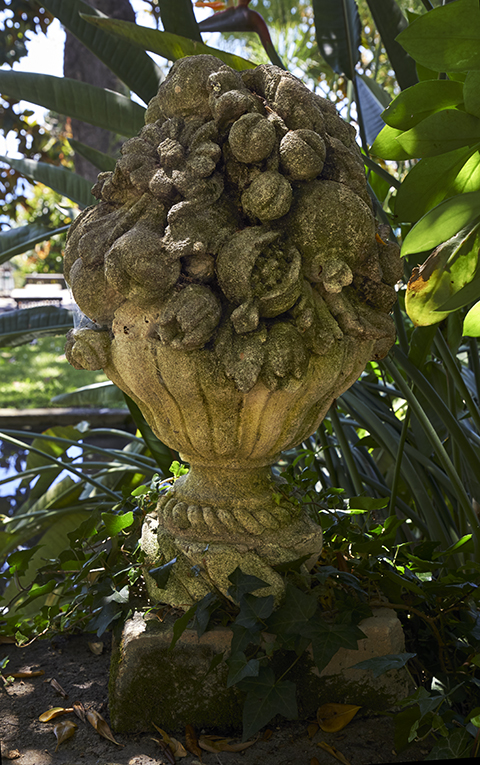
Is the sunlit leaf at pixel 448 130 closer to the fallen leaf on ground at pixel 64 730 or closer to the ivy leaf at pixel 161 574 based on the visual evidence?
the ivy leaf at pixel 161 574

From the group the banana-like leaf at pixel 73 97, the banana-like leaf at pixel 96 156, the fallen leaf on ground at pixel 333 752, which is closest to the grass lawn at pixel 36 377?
the banana-like leaf at pixel 96 156

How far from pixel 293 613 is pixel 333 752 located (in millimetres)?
211

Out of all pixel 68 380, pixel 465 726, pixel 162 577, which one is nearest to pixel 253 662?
pixel 162 577

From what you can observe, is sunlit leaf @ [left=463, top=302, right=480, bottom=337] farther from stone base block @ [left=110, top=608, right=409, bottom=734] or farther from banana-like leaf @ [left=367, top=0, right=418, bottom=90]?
banana-like leaf @ [left=367, top=0, right=418, bottom=90]

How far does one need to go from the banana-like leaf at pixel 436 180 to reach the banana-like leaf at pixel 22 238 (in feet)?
4.12

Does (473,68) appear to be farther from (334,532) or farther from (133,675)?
(133,675)

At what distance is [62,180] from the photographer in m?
1.92

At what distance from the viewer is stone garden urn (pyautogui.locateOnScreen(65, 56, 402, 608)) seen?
90 cm

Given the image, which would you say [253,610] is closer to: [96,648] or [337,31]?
[96,648]

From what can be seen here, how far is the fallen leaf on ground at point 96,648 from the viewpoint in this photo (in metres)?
1.23

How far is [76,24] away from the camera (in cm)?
153

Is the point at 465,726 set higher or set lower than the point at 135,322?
lower

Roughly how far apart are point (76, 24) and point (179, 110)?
0.78 meters

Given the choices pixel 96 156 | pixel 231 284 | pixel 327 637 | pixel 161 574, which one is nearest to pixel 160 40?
pixel 96 156
